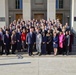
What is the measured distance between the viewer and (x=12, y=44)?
19203 mm

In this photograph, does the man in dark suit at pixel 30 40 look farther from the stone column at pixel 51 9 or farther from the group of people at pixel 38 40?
the stone column at pixel 51 9

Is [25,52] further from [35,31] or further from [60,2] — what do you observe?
[60,2]

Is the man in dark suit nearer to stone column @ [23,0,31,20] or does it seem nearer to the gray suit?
the gray suit

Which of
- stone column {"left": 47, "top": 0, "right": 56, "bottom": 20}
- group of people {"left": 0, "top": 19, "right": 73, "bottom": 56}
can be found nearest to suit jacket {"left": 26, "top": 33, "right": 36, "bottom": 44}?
group of people {"left": 0, "top": 19, "right": 73, "bottom": 56}
